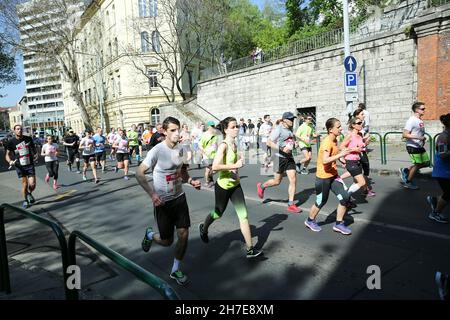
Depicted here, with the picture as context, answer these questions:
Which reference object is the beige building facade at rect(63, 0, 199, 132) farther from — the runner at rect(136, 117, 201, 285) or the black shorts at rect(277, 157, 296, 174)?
the runner at rect(136, 117, 201, 285)

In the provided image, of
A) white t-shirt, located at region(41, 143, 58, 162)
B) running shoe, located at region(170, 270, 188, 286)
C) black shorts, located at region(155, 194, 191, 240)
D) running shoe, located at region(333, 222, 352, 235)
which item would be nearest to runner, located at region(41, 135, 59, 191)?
white t-shirt, located at region(41, 143, 58, 162)

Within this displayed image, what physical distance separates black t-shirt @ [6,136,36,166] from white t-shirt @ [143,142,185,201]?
6.17m

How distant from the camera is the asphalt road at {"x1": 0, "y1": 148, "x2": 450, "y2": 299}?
387 centimetres

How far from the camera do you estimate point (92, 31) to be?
154ft

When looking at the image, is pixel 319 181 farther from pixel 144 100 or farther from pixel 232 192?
pixel 144 100

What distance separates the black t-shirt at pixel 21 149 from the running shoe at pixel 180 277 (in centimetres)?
658

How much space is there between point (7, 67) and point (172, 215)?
38252mm

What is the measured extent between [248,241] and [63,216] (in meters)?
4.94

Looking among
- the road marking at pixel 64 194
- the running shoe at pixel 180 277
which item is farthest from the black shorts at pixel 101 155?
the running shoe at pixel 180 277

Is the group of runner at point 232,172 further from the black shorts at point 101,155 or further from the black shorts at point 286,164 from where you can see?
the black shorts at point 101,155

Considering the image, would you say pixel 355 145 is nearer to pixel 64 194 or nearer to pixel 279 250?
pixel 279 250

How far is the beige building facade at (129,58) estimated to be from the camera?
120 ft

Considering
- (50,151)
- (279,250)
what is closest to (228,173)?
(279,250)

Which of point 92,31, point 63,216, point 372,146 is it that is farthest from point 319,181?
point 92,31
